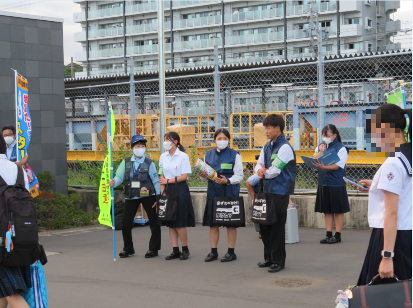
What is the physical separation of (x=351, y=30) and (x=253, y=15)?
470 inches

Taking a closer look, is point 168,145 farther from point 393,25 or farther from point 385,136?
point 393,25

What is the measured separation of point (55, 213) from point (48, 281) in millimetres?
4385

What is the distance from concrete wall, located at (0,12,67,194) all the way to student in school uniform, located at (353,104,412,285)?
28.7 ft

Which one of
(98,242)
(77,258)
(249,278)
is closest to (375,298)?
(249,278)

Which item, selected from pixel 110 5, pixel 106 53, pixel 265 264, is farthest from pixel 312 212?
pixel 110 5

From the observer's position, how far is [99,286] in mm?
6211

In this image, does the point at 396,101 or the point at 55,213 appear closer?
the point at 396,101

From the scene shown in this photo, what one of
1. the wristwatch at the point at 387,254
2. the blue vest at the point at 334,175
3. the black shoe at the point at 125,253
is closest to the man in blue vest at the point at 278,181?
the blue vest at the point at 334,175

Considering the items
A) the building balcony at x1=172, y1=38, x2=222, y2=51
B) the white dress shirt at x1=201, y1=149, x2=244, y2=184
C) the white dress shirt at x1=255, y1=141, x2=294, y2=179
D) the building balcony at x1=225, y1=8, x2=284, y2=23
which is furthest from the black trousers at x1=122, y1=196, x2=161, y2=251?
the building balcony at x1=172, y1=38, x2=222, y2=51

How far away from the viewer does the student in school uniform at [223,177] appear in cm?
736

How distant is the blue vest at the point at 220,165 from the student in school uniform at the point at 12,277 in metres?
3.64

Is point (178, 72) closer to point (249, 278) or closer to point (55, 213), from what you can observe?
point (55, 213)

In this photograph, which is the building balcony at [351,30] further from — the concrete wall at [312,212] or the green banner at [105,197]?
the green banner at [105,197]

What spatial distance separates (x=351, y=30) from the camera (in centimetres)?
5475
